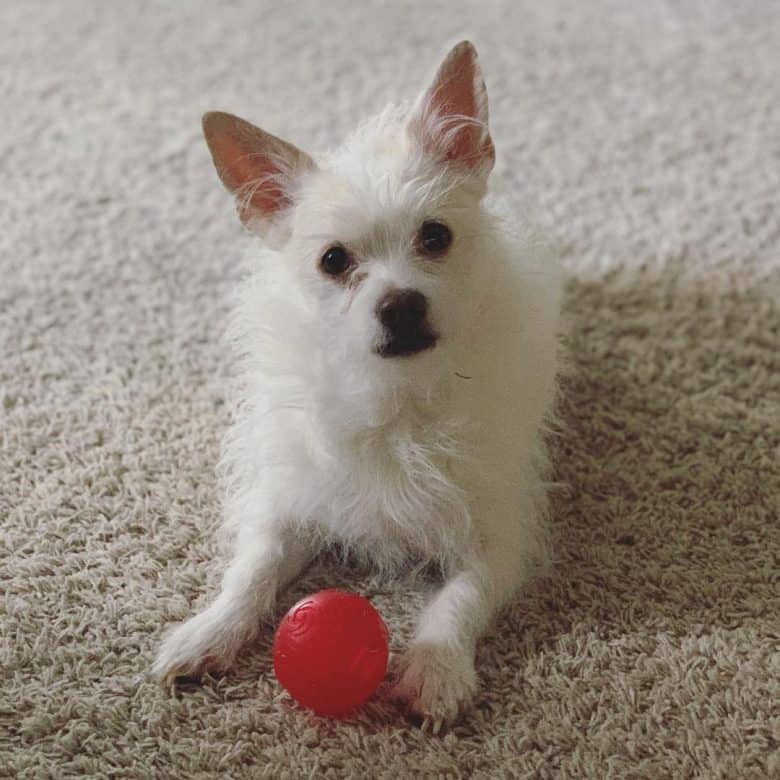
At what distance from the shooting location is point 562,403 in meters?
2.18

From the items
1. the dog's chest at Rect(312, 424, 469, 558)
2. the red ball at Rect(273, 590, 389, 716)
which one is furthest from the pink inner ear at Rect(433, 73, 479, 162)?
the red ball at Rect(273, 590, 389, 716)

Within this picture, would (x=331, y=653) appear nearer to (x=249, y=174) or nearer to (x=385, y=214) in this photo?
(x=385, y=214)

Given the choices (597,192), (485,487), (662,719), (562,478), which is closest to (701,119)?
(597,192)

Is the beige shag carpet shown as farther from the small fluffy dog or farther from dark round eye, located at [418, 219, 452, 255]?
dark round eye, located at [418, 219, 452, 255]

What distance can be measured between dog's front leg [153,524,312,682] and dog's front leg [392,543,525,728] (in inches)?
9.7

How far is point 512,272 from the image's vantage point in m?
1.79

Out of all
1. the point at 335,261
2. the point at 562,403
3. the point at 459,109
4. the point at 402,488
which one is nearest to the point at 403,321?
the point at 335,261

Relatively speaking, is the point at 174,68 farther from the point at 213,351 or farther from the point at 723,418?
the point at 723,418

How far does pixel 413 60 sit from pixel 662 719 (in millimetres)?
2612

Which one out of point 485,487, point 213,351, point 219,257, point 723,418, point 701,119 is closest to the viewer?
point 485,487

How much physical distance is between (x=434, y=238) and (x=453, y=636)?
0.63 metres

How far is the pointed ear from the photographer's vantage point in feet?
5.57

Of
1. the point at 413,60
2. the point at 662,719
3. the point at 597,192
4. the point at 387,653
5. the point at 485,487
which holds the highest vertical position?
the point at 413,60

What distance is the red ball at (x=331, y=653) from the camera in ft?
4.85
